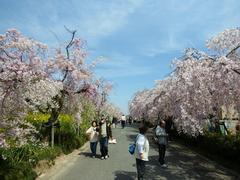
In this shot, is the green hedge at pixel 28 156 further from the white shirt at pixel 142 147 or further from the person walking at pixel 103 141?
the white shirt at pixel 142 147

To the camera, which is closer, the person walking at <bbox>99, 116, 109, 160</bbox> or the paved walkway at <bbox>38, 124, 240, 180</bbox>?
the paved walkway at <bbox>38, 124, 240, 180</bbox>

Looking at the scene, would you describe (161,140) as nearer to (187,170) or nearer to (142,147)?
(187,170)

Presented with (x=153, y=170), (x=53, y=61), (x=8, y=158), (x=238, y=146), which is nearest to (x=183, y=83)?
(x=238, y=146)

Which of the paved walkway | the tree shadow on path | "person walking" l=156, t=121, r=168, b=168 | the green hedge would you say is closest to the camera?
the green hedge

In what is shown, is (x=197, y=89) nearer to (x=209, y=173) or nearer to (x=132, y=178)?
(x=209, y=173)

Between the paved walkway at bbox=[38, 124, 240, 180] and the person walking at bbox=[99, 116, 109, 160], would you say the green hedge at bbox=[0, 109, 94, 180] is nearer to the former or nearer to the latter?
the paved walkway at bbox=[38, 124, 240, 180]

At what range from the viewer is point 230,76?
12320 mm

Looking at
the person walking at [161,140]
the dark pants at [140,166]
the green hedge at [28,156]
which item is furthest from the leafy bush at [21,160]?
the person walking at [161,140]

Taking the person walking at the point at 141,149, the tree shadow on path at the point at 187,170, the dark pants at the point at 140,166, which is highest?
the person walking at the point at 141,149

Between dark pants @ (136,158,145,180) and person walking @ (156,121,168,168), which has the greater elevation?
person walking @ (156,121,168,168)

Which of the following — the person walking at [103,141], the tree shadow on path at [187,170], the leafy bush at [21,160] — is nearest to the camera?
the leafy bush at [21,160]

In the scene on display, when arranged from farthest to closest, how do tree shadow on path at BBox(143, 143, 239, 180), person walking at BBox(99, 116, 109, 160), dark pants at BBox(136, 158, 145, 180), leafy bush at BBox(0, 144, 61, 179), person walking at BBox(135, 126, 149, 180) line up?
1. person walking at BBox(99, 116, 109, 160)
2. tree shadow on path at BBox(143, 143, 239, 180)
3. dark pants at BBox(136, 158, 145, 180)
4. person walking at BBox(135, 126, 149, 180)
5. leafy bush at BBox(0, 144, 61, 179)

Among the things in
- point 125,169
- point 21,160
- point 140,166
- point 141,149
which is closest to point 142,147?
point 141,149

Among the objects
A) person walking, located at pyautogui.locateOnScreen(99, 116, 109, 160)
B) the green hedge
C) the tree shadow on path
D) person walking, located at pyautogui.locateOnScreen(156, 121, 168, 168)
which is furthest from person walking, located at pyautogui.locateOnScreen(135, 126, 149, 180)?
person walking, located at pyautogui.locateOnScreen(99, 116, 109, 160)
